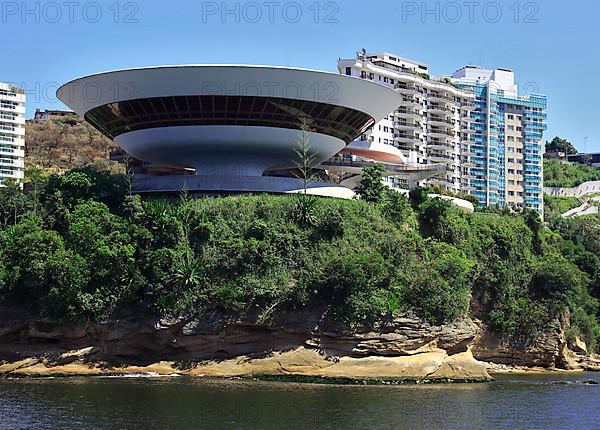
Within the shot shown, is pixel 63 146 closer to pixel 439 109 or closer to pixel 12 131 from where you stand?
pixel 12 131

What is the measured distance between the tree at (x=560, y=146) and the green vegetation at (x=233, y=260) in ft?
381

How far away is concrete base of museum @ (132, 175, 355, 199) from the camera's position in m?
63.3

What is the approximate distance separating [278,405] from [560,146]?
5752 inches

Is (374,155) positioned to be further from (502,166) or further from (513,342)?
(502,166)

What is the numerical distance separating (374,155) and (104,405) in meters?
51.0

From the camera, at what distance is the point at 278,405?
3941cm

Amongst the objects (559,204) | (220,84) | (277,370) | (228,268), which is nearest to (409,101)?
(559,204)

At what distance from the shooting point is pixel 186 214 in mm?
57469

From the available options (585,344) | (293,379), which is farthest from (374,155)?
(293,379)

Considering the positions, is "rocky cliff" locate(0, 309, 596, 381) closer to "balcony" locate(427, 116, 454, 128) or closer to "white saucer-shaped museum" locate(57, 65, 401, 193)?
"white saucer-shaped museum" locate(57, 65, 401, 193)

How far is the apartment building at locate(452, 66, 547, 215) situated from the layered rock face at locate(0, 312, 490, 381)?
68969 mm

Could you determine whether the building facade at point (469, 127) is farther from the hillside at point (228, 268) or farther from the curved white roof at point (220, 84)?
the hillside at point (228, 268)

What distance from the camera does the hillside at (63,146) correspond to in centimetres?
11212

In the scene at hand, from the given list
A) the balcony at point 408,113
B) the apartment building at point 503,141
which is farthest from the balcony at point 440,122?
the apartment building at point 503,141
